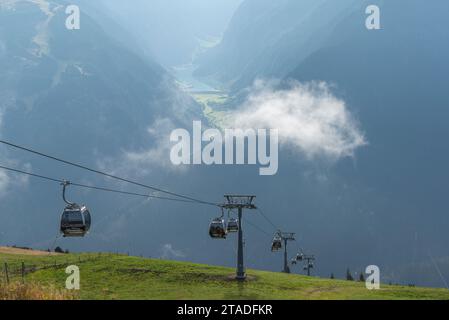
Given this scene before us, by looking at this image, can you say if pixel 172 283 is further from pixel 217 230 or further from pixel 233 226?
pixel 233 226

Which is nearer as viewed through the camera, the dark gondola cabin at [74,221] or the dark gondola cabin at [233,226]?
the dark gondola cabin at [74,221]

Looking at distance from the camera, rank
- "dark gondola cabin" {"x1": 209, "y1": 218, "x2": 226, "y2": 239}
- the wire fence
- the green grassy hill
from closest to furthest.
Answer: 1. the green grassy hill
2. "dark gondola cabin" {"x1": 209, "y1": 218, "x2": 226, "y2": 239}
3. the wire fence

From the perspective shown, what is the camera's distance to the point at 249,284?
2267 inches

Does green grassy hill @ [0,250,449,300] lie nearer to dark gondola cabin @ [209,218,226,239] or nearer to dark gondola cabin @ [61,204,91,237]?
dark gondola cabin @ [209,218,226,239]

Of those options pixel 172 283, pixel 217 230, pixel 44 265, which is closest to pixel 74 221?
pixel 217 230

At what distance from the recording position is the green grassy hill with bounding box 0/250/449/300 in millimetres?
49281

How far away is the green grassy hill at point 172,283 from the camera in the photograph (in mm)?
49281

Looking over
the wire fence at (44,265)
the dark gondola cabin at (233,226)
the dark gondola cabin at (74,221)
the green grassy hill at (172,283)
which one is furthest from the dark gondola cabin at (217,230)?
the wire fence at (44,265)

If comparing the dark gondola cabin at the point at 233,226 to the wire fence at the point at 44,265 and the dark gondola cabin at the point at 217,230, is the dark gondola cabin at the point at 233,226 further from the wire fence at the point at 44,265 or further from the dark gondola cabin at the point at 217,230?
the wire fence at the point at 44,265

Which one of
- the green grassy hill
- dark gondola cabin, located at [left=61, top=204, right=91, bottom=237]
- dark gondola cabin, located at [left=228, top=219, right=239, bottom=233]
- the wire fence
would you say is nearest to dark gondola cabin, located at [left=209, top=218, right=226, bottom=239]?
dark gondola cabin, located at [left=228, top=219, right=239, bottom=233]

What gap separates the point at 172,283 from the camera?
190 ft
